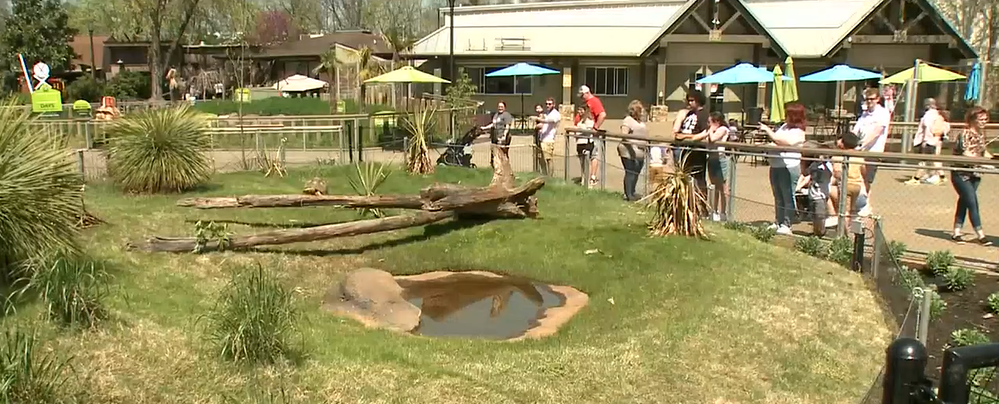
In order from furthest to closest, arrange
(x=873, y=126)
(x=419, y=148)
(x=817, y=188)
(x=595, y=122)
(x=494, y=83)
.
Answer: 1. (x=494, y=83)
2. (x=419, y=148)
3. (x=595, y=122)
4. (x=873, y=126)
5. (x=817, y=188)

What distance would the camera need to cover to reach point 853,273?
887 cm

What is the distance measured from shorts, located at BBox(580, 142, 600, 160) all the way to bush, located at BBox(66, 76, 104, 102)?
37586 mm

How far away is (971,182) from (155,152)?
10.2 metres

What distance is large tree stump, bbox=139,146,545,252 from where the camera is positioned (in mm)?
8992

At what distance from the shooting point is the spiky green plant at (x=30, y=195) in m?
6.16

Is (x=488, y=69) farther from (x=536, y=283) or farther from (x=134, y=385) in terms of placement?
(x=134, y=385)

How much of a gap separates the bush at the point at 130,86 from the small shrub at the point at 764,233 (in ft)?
138

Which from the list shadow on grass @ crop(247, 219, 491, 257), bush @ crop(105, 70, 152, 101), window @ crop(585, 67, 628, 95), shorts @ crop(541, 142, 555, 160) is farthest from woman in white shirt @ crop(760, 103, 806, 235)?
bush @ crop(105, 70, 152, 101)

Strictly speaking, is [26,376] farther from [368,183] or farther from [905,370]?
[368,183]

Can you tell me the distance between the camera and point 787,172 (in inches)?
412

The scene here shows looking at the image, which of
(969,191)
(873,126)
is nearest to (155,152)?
(873,126)

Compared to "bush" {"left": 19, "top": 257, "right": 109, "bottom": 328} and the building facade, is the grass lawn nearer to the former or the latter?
"bush" {"left": 19, "top": 257, "right": 109, "bottom": 328}

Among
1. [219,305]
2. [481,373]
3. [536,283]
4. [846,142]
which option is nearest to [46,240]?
[219,305]

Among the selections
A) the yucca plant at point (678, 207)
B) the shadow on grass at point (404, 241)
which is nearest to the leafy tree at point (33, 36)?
the shadow on grass at point (404, 241)
